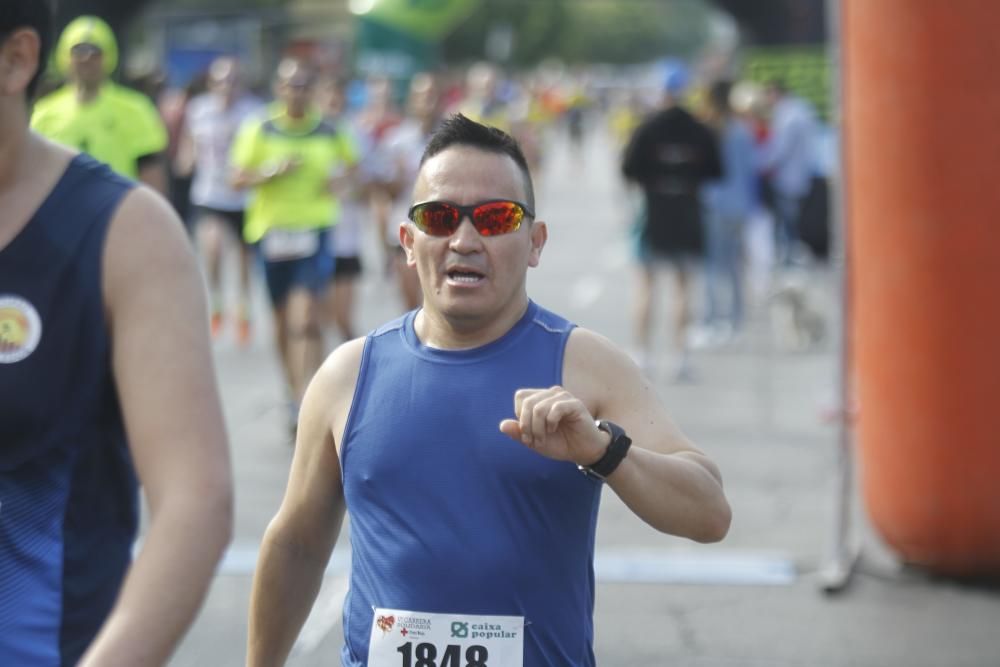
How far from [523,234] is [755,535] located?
16.0ft

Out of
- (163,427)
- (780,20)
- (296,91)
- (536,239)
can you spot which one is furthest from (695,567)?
(780,20)

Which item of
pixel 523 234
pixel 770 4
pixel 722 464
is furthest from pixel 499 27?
pixel 523 234

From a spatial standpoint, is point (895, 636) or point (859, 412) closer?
point (895, 636)

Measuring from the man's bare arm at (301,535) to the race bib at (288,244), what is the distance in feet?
22.2

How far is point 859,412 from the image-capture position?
7.11 metres

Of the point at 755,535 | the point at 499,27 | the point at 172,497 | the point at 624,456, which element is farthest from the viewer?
the point at 499,27

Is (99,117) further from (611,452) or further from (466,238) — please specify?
(611,452)

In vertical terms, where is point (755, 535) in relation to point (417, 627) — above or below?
below

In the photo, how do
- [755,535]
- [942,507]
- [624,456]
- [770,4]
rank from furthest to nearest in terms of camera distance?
1. [770,4]
2. [755,535]
3. [942,507]
4. [624,456]

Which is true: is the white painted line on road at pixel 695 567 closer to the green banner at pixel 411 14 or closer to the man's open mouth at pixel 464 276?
the man's open mouth at pixel 464 276

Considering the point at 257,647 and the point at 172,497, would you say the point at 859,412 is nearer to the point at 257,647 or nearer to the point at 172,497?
the point at 257,647

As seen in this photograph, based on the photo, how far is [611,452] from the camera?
2.85m

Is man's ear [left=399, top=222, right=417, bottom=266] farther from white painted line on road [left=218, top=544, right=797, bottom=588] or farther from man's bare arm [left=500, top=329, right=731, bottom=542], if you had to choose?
white painted line on road [left=218, top=544, right=797, bottom=588]

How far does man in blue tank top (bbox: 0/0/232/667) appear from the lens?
2.07 meters
